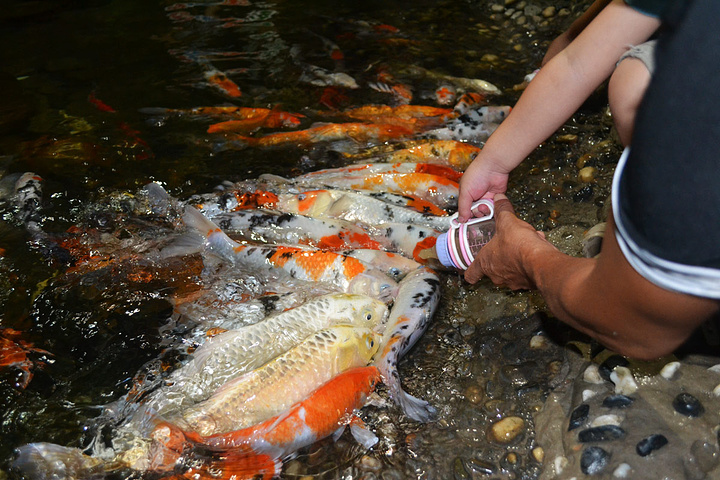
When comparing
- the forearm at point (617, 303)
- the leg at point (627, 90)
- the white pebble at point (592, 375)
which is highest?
the leg at point (627, 90)

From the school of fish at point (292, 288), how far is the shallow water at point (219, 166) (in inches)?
5.1

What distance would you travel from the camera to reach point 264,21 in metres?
7.65

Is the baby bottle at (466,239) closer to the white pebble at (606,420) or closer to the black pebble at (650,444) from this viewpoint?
the white pebble at (606,420)

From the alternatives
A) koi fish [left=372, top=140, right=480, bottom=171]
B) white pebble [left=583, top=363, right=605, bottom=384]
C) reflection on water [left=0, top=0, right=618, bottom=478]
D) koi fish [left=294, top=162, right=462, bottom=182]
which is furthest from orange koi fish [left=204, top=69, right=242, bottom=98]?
white pebble [left=583, top=363, right=605, bottom=384]

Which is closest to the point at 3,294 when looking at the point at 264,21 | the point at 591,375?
the point at 591,375

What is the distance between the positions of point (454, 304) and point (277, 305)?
1.07 meters

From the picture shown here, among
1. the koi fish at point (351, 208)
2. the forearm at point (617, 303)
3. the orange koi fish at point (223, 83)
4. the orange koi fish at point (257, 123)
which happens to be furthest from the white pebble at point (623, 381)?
the orange koi fish at point (223, 83)

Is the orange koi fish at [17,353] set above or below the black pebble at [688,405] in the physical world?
below

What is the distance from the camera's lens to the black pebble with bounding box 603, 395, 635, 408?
2.41 meters

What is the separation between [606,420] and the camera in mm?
2373

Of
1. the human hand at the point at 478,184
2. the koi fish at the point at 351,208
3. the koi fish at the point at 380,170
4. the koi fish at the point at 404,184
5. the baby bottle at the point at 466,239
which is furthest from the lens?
the koi fish at the point at 380,170

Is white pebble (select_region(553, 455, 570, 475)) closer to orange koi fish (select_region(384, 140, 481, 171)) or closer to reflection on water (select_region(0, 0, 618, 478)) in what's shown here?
reflection on water (select_region(0, 0, 618, 478))

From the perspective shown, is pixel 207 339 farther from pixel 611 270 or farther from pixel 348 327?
pixel 611 270

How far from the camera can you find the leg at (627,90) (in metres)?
2.13
